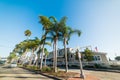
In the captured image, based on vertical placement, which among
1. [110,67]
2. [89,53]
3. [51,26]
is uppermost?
[51,26]

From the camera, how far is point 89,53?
40062 millimetres

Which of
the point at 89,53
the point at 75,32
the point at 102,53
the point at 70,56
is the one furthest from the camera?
the point at 70,56

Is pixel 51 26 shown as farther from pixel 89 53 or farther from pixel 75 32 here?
pixel 89 53

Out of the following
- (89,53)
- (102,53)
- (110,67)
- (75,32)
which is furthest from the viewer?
(102,53)

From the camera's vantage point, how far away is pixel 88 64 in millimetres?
34375

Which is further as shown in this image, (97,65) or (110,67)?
(97,65)

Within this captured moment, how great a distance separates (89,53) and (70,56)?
12475 millimetres

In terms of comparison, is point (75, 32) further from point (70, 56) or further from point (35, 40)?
Result: point (70, 56)

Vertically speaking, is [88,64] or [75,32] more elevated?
[75,32]

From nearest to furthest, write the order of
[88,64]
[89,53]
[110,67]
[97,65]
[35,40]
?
[110,67] → [97,65] → [88,64] → [89,53] → [35,40]

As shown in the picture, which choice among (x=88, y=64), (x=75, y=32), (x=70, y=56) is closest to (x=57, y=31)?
(x=75, y=32)

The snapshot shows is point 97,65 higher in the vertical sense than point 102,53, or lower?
lower

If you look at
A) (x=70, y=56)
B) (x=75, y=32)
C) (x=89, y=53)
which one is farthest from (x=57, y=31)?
(x=70, y=56)

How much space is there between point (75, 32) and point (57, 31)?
125 inches
